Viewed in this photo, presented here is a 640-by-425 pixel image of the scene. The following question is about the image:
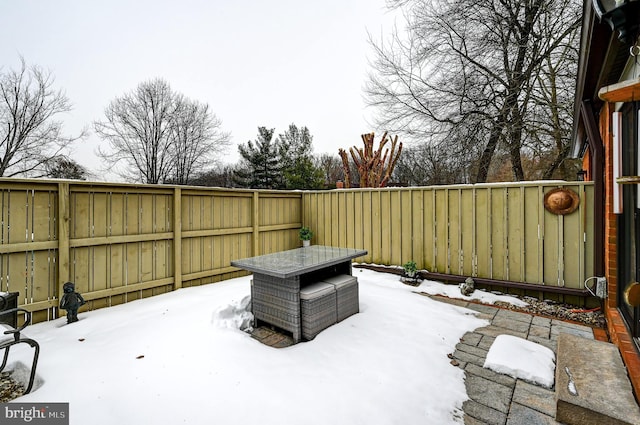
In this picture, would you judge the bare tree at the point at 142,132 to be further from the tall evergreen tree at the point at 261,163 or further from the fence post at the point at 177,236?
the fence post at the point at 177,236

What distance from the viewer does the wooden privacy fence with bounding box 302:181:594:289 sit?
3.81 metres

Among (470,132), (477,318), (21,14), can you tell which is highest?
(21,14)

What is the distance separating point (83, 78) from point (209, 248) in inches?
536

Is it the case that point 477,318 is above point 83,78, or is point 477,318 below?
below

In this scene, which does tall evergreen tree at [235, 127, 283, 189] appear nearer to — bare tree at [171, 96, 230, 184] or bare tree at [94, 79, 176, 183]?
bare tree at [171, 96, 230, 184]

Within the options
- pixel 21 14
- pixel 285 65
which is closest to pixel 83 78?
pixel 21 14

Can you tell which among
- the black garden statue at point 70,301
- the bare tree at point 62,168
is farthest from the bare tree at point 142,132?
the black garden statue at point 70,301

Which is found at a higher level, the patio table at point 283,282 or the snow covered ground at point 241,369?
the patio table at point 283,282

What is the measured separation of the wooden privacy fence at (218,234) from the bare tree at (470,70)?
16.9 ft

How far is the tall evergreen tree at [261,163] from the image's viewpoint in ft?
68.9

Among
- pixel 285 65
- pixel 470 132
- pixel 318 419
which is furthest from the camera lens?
pixel 285 65

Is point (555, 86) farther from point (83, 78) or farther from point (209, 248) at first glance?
point (83, 78)

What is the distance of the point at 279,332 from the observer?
299cm

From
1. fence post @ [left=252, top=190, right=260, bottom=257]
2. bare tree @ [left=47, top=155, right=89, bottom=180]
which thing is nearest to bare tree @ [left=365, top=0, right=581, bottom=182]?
fence post @ [left=252, top=190, right=260, bottom=257]
